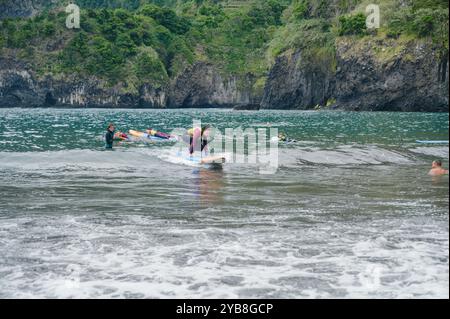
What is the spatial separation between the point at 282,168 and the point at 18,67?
16041 centimetres

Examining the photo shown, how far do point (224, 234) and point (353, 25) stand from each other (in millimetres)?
110793

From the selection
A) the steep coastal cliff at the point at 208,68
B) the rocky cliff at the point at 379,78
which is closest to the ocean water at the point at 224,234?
the rocky cliff at the point at 379,78

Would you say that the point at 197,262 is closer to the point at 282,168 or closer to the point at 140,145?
the point at 282,168

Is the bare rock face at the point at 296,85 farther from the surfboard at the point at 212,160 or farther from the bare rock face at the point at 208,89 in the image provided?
the surfboard at the point at 212,160

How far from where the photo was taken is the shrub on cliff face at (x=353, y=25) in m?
118

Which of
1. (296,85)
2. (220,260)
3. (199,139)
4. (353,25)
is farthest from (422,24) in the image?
(220,260)

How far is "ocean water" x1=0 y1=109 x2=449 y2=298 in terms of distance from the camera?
32.8 feet

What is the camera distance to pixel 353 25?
119 m

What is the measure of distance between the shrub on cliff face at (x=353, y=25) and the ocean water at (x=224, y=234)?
95.4 meters

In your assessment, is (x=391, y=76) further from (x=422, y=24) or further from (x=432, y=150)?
(x=432, y=150)

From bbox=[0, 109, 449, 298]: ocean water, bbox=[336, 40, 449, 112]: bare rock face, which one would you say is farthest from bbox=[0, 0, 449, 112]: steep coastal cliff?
bbox=[0, 109, 449, 298]: ocean water

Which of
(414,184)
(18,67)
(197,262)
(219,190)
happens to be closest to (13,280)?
(197,262)

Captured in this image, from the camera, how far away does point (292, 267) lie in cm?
1094
